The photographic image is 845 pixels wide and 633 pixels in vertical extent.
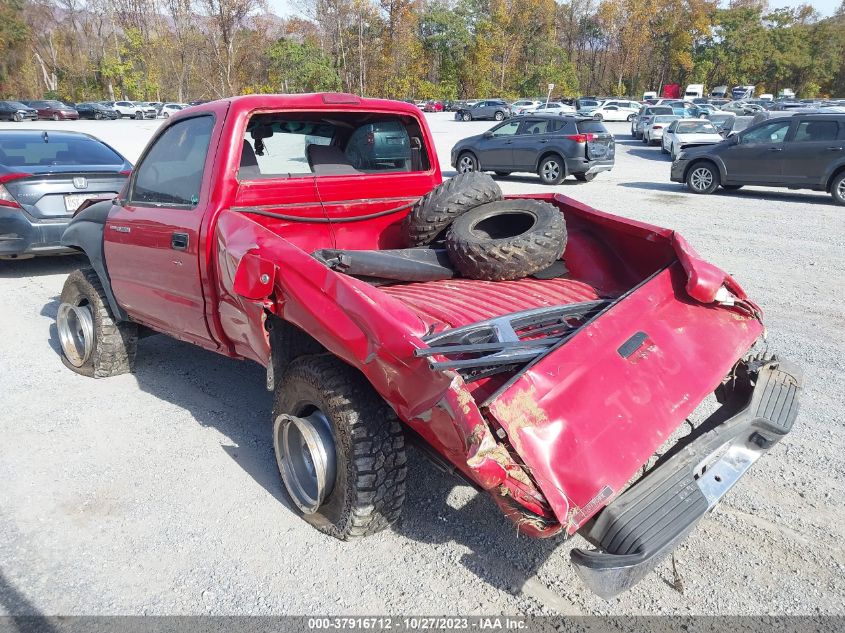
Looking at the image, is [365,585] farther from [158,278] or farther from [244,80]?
[244,80]

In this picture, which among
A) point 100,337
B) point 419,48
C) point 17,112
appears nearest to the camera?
point 100,337

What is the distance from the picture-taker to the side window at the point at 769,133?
1371 cm

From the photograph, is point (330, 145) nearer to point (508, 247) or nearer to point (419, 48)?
point (508, 247)

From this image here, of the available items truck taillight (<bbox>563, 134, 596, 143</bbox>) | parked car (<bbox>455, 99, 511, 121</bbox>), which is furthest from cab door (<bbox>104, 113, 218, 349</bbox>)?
parked car (<bbox>455, 99, 511, 121</bbox>)

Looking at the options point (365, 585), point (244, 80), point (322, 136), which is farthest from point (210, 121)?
point (244, 80)

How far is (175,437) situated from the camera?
4.00 m

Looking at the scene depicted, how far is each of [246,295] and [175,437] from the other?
1.48 m

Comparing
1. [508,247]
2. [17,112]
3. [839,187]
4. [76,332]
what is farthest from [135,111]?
[508,247]

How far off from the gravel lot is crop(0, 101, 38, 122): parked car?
50.6 meters

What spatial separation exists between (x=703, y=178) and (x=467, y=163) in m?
6.35

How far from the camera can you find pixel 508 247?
3.62 meters

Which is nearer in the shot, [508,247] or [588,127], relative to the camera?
[508,247]

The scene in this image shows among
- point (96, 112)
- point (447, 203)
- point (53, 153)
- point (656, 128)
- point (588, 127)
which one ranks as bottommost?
point (96, 112)

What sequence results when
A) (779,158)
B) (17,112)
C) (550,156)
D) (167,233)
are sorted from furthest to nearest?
(17,112) → (550,156) → (779,158) → (167,233)
